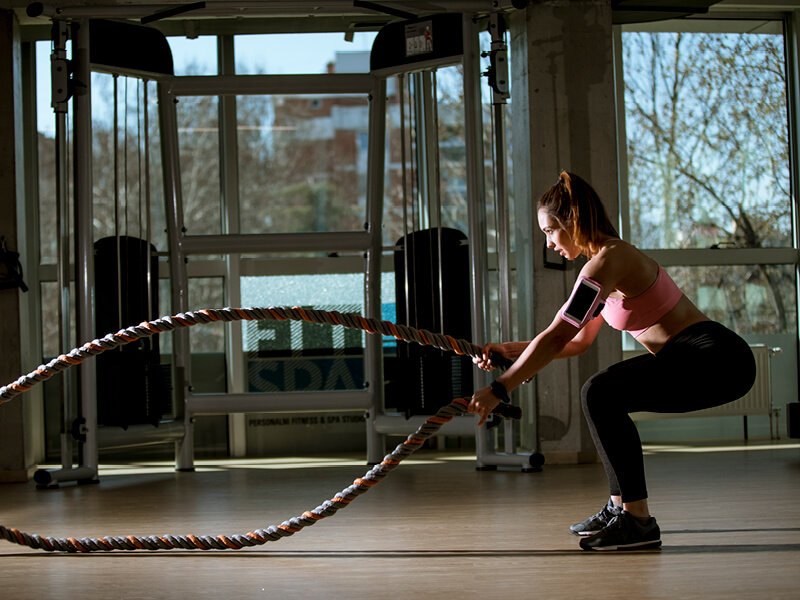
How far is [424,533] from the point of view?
9.36 ft

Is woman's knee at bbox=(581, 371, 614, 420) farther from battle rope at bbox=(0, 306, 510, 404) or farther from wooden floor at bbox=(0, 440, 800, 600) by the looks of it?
wooden floor at bbox=(0, 440, 800, 600)

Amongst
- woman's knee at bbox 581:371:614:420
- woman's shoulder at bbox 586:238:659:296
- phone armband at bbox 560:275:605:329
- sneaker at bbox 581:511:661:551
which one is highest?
woman's shoulder at bbox 586:238:659:296

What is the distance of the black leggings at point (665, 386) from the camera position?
2.44 meters

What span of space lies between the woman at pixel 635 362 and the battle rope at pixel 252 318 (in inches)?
11.9

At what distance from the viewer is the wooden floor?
2139 millimetres

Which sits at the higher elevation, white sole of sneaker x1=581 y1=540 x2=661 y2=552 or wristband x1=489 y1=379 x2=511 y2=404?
wristband x1=489 y1=379 x2=511 y2=404

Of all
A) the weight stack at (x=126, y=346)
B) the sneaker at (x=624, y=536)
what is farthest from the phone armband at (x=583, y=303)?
the weight stack at (x=126, y=346)

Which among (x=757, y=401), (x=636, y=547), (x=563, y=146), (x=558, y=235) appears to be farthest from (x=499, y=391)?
(x=757, y=401)

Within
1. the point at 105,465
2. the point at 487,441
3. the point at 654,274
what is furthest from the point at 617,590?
the point at 105,465

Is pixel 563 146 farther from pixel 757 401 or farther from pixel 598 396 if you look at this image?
pixel 598 396

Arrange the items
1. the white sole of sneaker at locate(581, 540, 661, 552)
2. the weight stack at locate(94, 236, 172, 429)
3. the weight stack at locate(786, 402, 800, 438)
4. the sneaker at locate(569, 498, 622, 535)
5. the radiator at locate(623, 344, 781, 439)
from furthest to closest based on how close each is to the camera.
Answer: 1. the radiator at locate(623, 344, 781, 439)
2. the weight stack at locate(94, 236, 172, 429)
3. the weight stack at locate(786, 402, 800, 438)
4. the sneaker at locate(569, 498, 622, 535)
5. the white sole of sneaker at locate(581, 540, 661, 552)

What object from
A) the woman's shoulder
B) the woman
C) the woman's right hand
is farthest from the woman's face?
the woman's right hand

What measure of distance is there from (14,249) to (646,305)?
144 inches

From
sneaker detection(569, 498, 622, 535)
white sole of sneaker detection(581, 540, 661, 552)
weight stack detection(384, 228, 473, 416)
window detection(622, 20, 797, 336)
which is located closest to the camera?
white sole of sneaker detection(581, 540, 661, 552)
